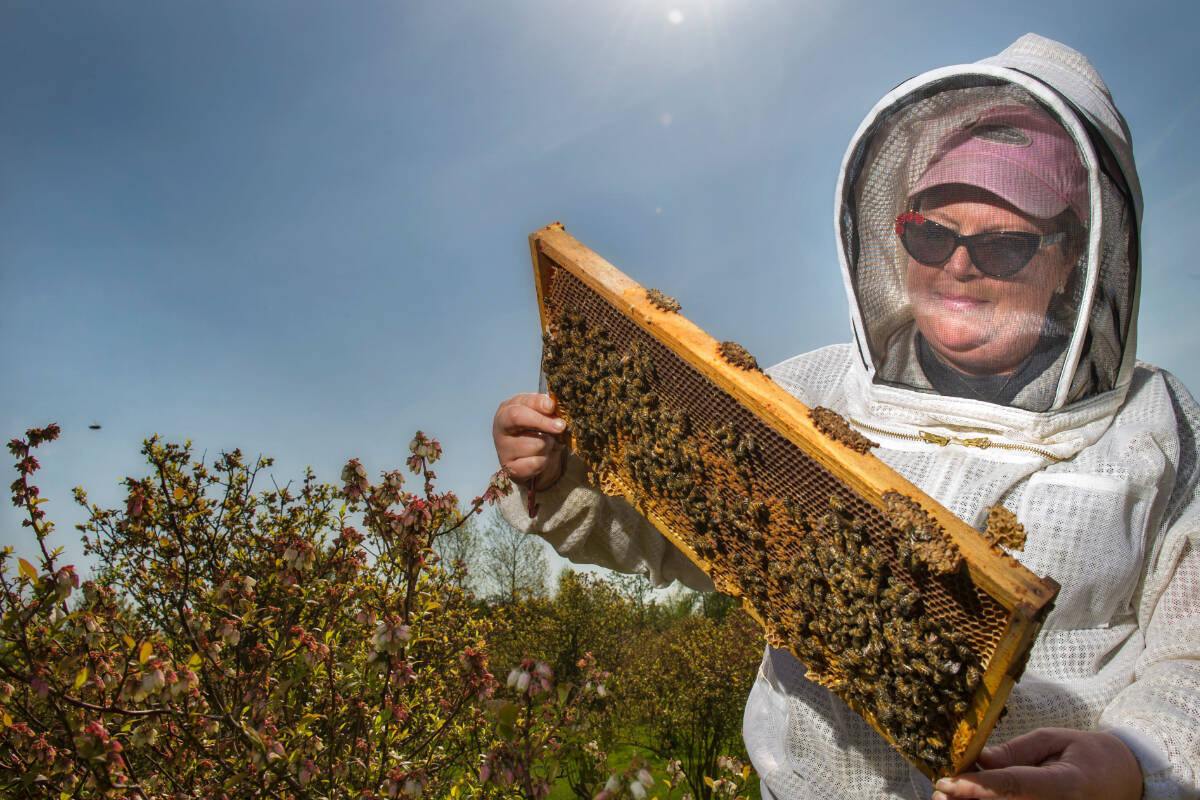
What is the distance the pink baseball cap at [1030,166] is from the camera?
93.0 inches

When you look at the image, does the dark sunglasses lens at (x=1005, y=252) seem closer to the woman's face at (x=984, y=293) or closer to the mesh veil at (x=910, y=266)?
the woman's face at (x=984, y=293)

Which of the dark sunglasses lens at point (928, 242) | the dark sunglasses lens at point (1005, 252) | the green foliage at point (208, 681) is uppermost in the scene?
the dark sunglasses lens at point (928, 242)

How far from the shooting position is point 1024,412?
7.59ft

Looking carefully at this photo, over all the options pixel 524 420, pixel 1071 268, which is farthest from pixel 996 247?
pixel 524 420

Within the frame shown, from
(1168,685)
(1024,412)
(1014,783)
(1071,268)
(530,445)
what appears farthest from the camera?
(530,445)

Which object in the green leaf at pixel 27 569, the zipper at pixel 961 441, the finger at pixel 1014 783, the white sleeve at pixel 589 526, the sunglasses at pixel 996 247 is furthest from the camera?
the white sleeve at pixel 589 526

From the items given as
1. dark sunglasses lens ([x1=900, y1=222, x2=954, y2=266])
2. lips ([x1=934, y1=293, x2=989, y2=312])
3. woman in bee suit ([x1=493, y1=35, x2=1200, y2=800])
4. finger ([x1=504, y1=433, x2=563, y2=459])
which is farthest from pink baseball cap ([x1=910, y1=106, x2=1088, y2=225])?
finger ([x1=504, y1=433, x2=563, y2=459])

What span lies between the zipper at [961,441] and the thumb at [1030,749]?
0.92m

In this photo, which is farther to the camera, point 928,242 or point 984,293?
point 928,242

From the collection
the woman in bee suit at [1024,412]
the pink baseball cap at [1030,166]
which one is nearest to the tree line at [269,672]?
the woman in bee suit at [1024,412]

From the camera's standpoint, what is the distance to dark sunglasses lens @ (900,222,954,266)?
2.49m

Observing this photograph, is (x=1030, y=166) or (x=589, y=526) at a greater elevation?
(x=1030, y=166)

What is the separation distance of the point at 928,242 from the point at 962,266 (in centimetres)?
16

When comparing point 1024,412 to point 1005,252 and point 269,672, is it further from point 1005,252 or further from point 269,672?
point 269,672
